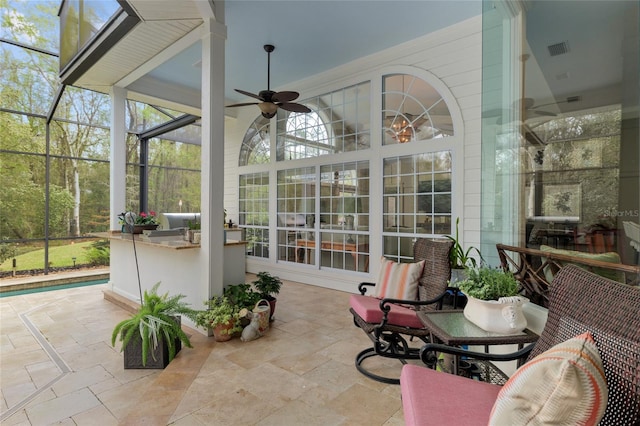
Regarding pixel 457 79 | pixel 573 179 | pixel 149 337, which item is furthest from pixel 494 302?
pixel 457 79

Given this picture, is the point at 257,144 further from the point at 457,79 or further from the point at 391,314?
the point at 391,314

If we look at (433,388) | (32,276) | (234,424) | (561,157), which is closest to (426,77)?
(561,157)

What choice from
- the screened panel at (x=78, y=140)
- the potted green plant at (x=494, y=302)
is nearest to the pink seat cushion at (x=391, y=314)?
the potted green plant at (x=494, y=302)

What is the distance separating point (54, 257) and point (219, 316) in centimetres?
593

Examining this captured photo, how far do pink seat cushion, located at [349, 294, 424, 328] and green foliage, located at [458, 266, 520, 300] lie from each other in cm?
70

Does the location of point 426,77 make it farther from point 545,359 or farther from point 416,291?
point 545,359

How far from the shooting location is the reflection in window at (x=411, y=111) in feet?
14.1

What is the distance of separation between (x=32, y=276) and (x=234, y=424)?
21.6 ft

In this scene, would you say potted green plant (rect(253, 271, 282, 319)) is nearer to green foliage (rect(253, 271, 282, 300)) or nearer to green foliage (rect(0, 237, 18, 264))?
green foliage (rect(253, 271, 282, 300))

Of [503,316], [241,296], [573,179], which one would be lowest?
[241,296]

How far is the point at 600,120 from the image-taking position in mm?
3127

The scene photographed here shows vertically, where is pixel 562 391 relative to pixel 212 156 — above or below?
below

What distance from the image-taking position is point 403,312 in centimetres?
257

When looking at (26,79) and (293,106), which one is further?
(26,79)
